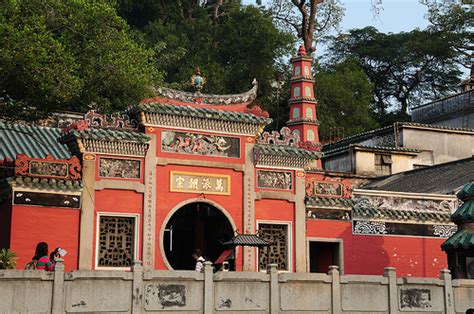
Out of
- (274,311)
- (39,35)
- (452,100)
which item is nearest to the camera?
(274,311)

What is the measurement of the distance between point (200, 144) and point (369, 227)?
5531 millimetres

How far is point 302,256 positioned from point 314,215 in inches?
49.0

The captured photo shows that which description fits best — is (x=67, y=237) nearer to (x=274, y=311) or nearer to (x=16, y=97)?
(x=16, y=97)

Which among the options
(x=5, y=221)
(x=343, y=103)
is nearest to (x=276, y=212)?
(x=5, y=221)

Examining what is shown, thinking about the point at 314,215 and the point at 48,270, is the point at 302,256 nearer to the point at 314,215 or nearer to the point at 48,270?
the point at 314,215

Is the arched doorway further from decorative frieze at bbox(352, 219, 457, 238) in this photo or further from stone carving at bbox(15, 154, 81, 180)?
decorative frieze at bbox(352, 219, 457, 238)

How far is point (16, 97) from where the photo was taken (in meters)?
18.0

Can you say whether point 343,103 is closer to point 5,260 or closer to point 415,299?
point 415,299

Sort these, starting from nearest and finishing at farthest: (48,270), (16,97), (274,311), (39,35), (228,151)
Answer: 1. (48,270)
2. (274,311)
3. (39,35)
4. (16,97)
5. (228,151)

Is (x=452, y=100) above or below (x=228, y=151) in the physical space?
above

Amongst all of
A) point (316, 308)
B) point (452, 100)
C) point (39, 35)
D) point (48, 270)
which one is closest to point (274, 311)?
point (316, 308)

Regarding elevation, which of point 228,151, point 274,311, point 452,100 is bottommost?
point 274,311

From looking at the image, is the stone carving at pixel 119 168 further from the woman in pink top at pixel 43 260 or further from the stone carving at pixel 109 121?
the woman in pink top at pixel 43 260

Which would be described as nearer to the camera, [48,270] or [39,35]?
[48,270]
